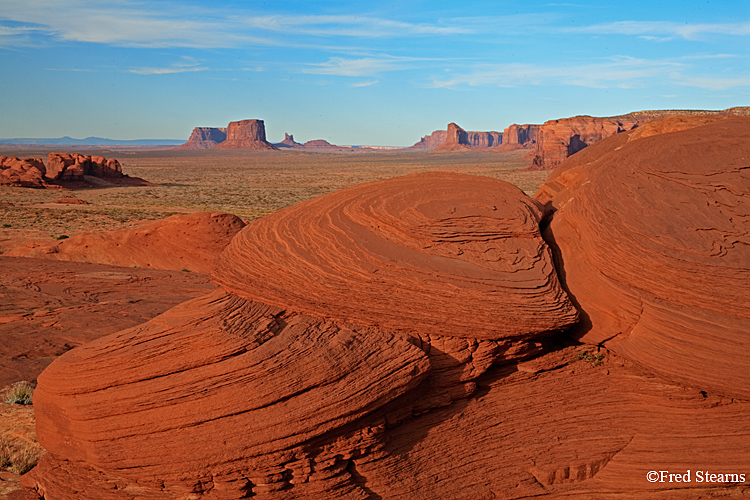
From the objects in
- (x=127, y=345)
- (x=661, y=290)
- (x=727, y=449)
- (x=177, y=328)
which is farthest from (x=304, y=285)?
(x=727, y=449)

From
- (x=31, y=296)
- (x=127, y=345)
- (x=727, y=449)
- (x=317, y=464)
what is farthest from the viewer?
(x=31, y=296)

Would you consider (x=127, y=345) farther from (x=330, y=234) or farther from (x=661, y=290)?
(x=661, y=290)

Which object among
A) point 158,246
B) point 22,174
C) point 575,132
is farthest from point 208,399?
point 575,132

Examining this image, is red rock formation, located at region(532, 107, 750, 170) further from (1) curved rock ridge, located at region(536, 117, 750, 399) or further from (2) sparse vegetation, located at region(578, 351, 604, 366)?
(2) sparse vegetation, located at region(578, 351, 604, 366)

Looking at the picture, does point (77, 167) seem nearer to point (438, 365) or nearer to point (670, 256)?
point (438, 365)

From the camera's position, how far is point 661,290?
281 inches

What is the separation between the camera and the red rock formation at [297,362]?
18.7ft

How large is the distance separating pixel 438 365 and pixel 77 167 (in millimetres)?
60110

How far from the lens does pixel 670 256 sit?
7.29m

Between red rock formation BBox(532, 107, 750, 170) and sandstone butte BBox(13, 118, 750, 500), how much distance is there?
96.0m

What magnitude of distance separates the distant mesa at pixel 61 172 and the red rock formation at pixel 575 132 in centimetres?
6917

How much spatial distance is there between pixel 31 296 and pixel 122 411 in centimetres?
930

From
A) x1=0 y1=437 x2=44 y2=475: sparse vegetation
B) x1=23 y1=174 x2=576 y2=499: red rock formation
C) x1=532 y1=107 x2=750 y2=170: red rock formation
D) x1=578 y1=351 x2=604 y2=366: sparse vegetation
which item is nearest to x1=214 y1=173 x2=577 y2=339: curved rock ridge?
x1=23 y1=174 x2=576 y2=499: red rock formation

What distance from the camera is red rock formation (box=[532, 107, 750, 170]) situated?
102 metres
